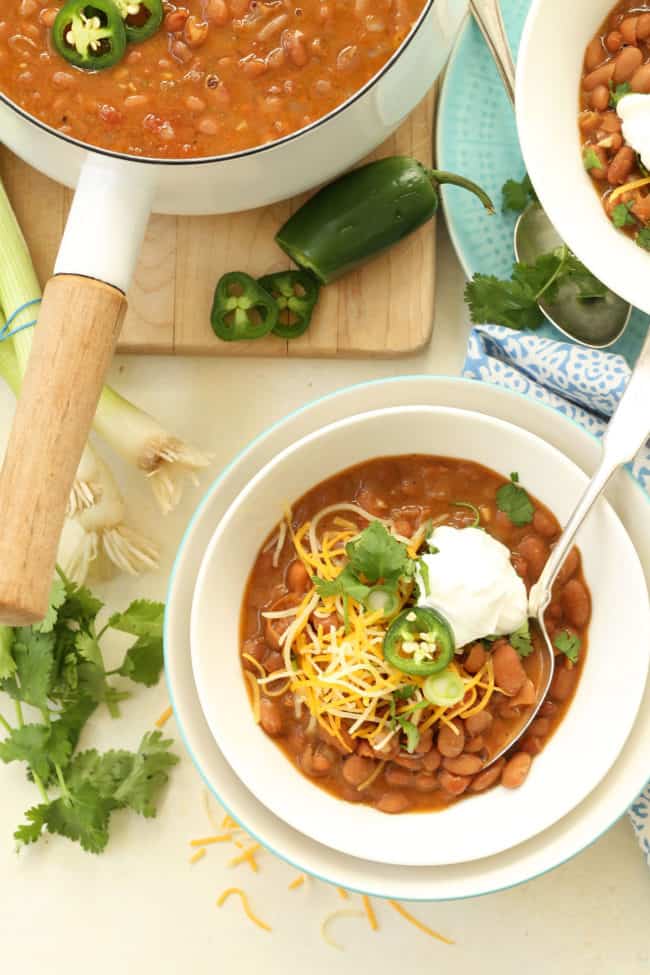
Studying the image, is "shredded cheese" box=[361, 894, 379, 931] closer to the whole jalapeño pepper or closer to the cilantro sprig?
the cilantro sprig

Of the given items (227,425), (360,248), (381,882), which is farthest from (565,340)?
(381,882)

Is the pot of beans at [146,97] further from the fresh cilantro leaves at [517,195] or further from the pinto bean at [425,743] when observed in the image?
the pinto bean at [425,743]

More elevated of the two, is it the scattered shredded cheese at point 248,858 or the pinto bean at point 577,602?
the pinto bean at point 577,602

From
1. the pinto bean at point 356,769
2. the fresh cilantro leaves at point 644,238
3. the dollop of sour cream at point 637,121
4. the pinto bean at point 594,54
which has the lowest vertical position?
the pinto bean at point 356,769

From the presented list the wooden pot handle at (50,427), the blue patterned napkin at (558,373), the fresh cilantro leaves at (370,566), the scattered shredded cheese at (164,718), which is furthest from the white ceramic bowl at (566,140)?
the scattered shredded cheese at (164,718)

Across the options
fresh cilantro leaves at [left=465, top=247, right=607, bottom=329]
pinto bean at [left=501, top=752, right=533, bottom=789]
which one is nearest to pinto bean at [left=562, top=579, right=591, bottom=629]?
pinto bean at [left=501, top=752, right=533, bottom=789]

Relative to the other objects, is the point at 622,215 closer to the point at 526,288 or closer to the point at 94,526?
the point at 526,288
